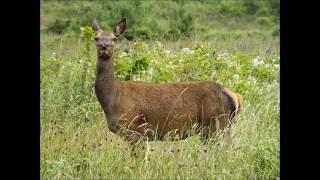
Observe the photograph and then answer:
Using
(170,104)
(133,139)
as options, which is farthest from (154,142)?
(170,104)

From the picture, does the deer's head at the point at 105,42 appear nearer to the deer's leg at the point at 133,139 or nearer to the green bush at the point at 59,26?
the deer's leg at the point at 133,139

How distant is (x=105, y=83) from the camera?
8477 millimetres

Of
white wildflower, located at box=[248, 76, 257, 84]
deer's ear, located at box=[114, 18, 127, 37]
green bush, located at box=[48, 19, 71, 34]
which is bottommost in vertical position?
white wildflower, located at box=[248, 76, 257, 84]

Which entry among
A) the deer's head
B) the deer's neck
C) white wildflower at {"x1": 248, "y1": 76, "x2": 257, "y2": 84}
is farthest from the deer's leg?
white wildflower at {"x1": 248, "y1": 76, "x2": 257, "y2": 84}

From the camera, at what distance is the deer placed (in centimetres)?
820

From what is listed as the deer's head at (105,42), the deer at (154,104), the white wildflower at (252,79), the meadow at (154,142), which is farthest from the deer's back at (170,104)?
the white wildflower at (252,79)

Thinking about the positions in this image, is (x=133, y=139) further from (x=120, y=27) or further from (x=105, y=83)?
(x=120, y=27)

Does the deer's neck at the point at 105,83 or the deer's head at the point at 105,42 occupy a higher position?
the deer's head at the point at 105,42

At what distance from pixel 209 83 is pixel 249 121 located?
Answer: 0.68 m

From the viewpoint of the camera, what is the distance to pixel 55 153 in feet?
26.8

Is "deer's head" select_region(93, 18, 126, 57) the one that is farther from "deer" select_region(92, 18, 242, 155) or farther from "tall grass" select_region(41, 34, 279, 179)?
"tall grass" select_region(41, 34, 279, 179)

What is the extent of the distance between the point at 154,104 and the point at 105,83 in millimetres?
604

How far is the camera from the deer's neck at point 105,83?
8.37m
